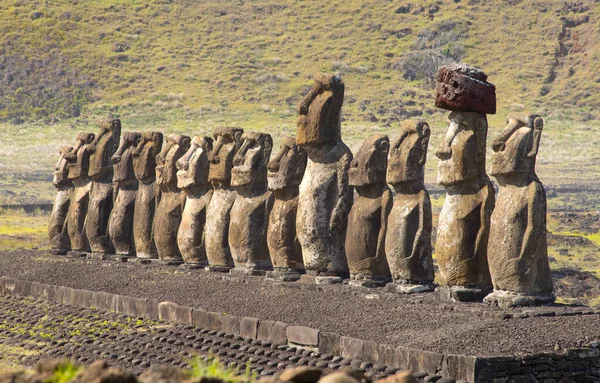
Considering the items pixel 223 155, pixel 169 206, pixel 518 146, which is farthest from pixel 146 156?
pixel 518 146

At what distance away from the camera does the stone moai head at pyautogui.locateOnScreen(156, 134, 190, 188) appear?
64.8ft

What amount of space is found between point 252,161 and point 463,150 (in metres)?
4.71

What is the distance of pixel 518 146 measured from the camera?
13.7m

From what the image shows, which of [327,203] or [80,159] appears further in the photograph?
[80,159]

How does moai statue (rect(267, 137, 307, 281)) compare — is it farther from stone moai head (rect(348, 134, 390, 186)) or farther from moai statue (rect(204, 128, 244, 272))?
stone moai head (rect(348, 134, 390, 186))

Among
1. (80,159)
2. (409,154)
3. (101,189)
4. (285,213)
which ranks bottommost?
(101,189)

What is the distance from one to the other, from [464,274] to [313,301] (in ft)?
6.49

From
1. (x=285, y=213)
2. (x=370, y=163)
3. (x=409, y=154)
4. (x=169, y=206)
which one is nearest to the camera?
(x=409, y=154)

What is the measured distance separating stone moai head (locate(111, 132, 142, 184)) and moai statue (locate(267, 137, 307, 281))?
13.8ft

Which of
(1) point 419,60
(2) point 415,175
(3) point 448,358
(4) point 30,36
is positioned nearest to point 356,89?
(1) point 419,60

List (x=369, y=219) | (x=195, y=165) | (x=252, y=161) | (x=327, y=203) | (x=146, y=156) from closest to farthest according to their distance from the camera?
(x=369, y=219) → (x=327, y=203) → (x=252, y=161) → (x=195, y=165) → (x=146, y=156)

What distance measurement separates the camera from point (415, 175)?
15.2 metres

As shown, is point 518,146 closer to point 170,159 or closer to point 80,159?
point 170,159

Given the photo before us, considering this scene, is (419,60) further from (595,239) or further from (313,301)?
(313,301)
